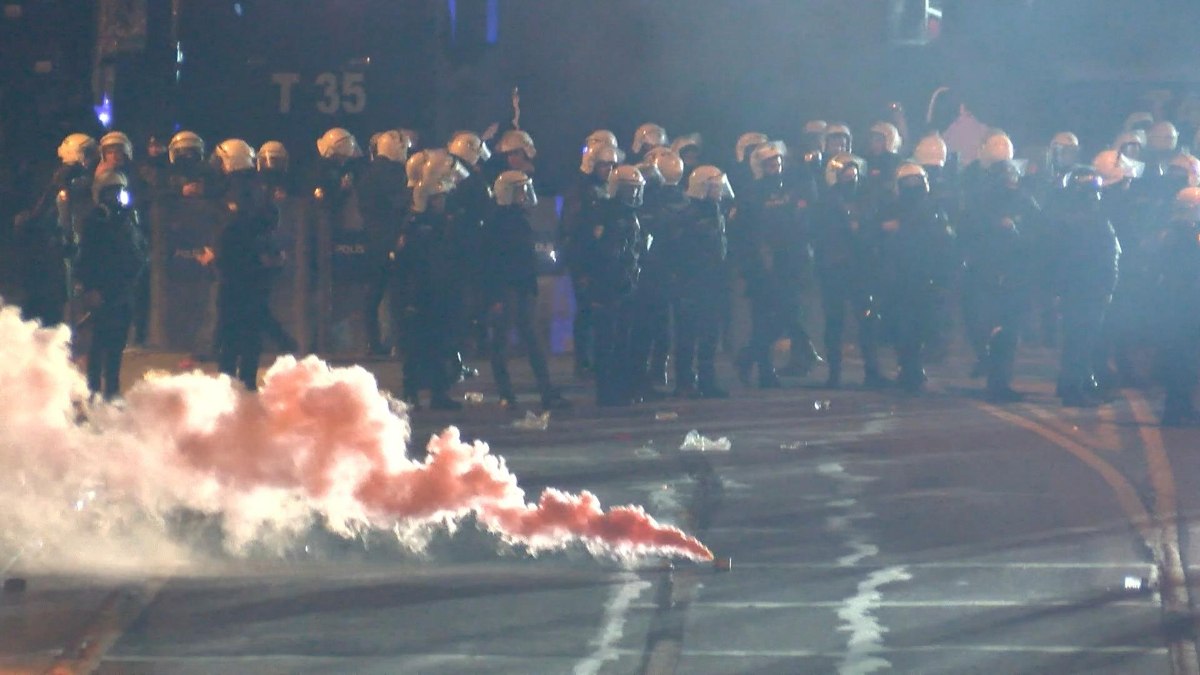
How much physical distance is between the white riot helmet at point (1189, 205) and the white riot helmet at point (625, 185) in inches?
167

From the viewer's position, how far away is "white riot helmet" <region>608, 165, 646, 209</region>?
1538 centimetres

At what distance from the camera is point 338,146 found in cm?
1850

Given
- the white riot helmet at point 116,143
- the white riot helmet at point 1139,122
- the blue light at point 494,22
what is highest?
the blue light at point 494,22

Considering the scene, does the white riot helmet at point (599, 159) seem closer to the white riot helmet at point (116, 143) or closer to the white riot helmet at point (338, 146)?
the white riot helmet at point (338, 146)

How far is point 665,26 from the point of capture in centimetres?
2578

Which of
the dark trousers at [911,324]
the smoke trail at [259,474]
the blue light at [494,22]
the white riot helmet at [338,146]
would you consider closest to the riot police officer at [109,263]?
the white riot helmet at [338,146]

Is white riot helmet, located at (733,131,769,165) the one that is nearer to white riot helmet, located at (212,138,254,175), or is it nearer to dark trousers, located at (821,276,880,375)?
dark trousers, located at (821,276,880,375)

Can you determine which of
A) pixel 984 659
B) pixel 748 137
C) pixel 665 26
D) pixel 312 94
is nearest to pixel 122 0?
pixel 312 94

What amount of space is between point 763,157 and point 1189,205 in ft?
12.4

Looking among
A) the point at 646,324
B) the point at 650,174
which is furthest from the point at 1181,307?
the point at 650,174

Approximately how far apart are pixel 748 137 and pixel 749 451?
644cm

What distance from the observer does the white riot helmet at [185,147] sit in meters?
18.0

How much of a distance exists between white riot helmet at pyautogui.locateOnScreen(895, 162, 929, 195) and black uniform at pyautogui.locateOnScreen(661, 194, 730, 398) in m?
1.62

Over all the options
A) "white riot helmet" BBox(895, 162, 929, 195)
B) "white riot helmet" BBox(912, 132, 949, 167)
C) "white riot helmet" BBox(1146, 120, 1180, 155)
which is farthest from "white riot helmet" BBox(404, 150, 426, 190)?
"white riot helmet" BBox(1146, 120, 1180, 155)
